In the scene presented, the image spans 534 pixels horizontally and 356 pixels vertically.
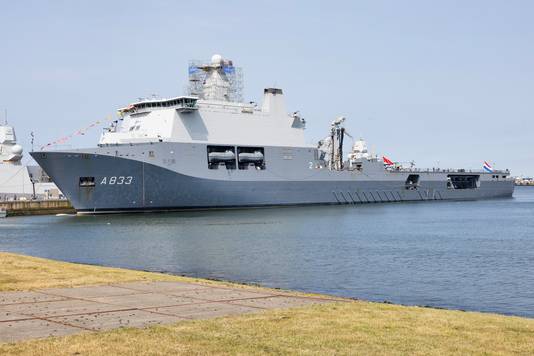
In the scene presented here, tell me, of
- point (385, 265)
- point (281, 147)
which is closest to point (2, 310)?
point (385, 265)

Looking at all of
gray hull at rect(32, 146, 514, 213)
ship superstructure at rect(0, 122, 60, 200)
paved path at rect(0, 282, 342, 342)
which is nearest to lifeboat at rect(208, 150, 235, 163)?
gray hull at rect(32, 146, 514, 213)

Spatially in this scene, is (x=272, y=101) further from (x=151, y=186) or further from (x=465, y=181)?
(x=465, y=181)

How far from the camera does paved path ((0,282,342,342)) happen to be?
30.5 ft

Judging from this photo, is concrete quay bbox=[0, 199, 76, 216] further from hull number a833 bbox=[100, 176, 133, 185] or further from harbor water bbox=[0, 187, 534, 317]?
hull number a833 bbox=[100, 176, 133, 185]

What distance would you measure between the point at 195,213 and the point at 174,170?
470cm

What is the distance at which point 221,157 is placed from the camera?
57.4 metres

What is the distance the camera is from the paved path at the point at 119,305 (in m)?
9.30

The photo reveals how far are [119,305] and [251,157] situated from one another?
1925 inches

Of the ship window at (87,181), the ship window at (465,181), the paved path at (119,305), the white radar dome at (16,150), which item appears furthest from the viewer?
the ship window at (465,181)

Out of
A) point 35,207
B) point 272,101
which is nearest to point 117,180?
point 35,207

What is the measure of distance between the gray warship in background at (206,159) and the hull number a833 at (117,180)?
8 centimetres

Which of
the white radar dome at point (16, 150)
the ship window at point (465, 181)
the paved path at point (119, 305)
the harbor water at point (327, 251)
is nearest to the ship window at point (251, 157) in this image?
the harbor water at point (327, 251)

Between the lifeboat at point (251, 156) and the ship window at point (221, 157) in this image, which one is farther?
the lifeboat at point (251, 156)

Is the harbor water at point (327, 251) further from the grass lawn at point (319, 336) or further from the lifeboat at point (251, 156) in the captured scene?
the lifeboat at point (251, 156)
